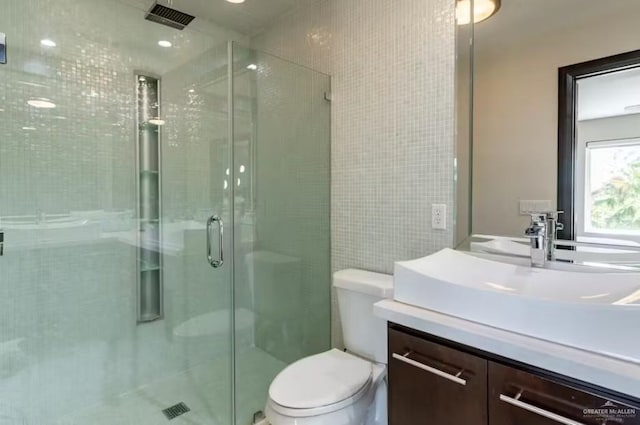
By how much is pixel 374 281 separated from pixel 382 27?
1295 millimetres

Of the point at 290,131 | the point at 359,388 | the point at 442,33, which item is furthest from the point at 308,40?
the point at 359,388

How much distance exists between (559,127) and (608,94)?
0.59 ft

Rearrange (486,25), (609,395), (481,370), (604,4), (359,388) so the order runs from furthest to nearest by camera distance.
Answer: (486,25) → (359,388) → (604,4) → (481,370) → (609,395)

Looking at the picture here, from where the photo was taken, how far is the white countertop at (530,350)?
0.77m

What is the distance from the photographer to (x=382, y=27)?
6.07 ft

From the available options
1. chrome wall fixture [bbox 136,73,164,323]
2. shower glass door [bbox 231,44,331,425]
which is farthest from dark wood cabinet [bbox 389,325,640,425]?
chrome wall fixture [bbox 136,73,164,323]

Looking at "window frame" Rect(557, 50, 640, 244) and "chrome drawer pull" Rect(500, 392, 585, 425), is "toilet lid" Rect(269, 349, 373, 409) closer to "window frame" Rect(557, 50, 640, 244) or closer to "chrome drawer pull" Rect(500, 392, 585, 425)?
"chrome drawer pull" Rect(500, 392, 585, 425)

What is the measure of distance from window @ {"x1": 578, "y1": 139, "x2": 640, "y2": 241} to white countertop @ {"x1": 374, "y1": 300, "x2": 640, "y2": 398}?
0.69m

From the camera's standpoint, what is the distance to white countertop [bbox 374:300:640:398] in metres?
0.77

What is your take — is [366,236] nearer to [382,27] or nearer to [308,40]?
[382,27]

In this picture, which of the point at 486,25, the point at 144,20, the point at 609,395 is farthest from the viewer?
the point at 144,20

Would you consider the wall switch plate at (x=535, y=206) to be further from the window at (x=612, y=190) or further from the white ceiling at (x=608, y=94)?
the white ceiling at (x=608, y=94)

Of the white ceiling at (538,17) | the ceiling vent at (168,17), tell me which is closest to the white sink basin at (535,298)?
the white ceiling at (538,17)

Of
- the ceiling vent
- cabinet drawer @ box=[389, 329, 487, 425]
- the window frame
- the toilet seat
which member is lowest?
the toilet seat
